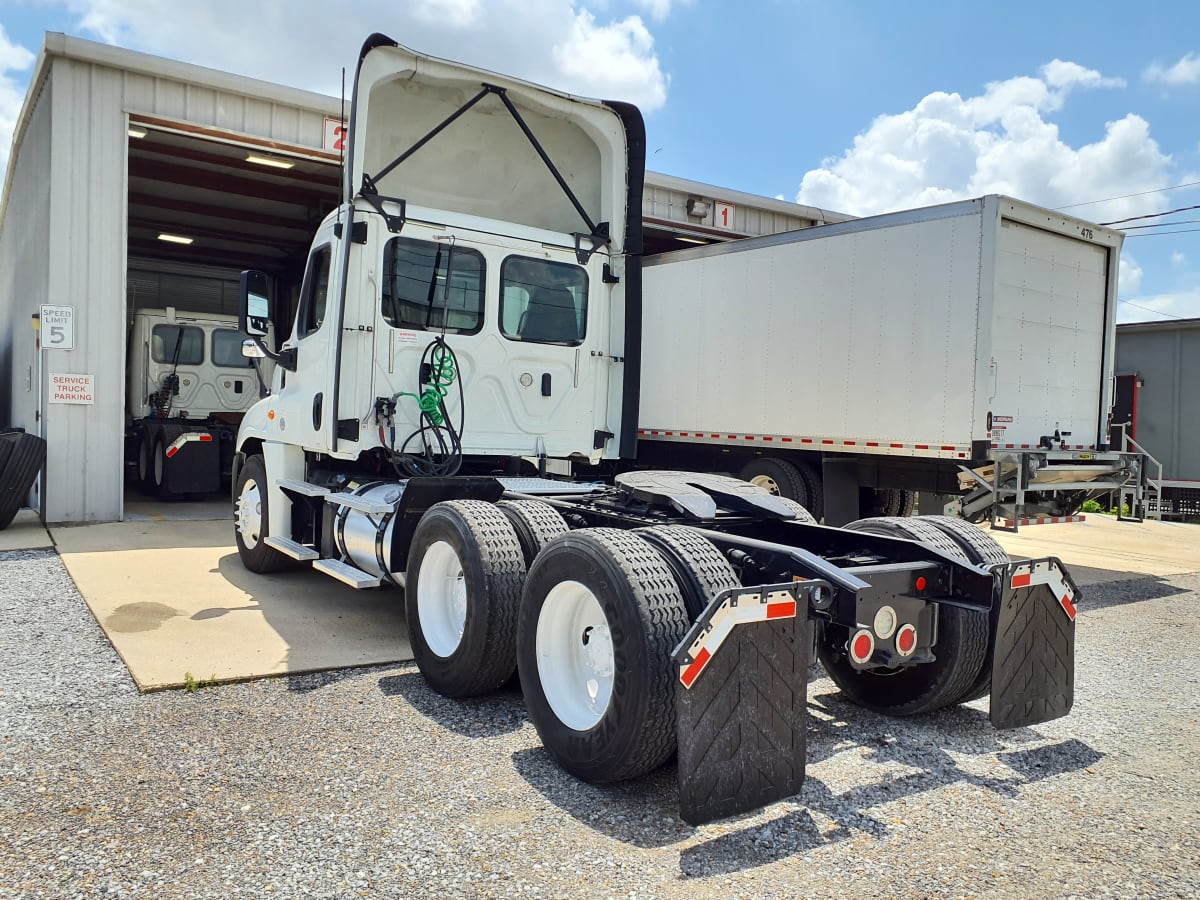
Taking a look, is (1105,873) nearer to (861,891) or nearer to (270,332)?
(861,891)

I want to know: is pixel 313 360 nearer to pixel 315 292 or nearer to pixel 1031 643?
pixel 315 292

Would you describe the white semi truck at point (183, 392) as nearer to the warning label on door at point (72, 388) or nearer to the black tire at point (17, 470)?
the warning label on door at point (72, 388)

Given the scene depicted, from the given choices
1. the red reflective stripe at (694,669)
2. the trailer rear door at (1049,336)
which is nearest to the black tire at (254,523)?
the red reflective stripe at (694,669)

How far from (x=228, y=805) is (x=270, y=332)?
12.2 feet

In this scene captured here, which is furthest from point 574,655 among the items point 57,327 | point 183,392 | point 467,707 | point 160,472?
point 183,392

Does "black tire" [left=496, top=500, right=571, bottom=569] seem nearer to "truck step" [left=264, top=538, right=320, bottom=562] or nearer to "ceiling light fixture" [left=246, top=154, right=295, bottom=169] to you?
"truck step" [left=264, top=538, right=320, bottom=562]

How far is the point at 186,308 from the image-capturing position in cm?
1806

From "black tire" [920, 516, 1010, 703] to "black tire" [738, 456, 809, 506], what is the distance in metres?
5.26

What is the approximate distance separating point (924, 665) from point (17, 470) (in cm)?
911

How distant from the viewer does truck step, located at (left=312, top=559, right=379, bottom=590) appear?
17.2 feet

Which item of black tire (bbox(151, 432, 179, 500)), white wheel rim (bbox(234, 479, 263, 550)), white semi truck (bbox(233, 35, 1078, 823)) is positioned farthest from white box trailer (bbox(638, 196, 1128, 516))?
black tire (bbox(151, 432, 179, 500))

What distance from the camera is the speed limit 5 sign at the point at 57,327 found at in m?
9.80

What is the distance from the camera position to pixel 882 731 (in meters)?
4.11

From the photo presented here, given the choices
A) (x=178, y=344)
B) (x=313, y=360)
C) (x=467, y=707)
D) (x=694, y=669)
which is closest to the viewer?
(x=694, y=669)
